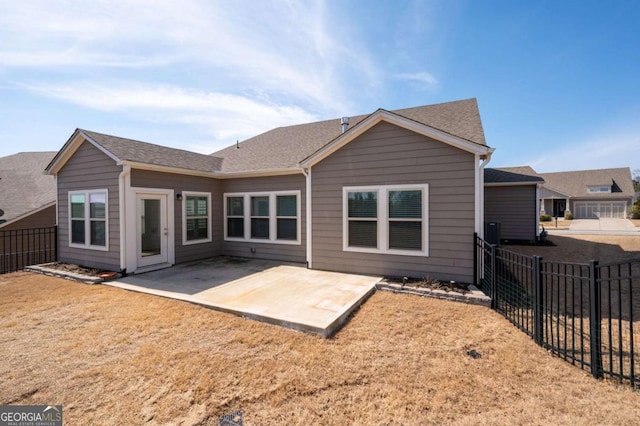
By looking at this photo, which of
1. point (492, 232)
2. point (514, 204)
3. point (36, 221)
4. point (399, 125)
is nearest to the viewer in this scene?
point (399, 125)

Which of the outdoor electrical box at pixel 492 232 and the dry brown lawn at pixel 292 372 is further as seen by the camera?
the outdoor electrical box at pixel 492 232

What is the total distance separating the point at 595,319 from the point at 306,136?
31.7 ft

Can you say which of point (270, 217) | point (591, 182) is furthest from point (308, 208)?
point (591, 182)

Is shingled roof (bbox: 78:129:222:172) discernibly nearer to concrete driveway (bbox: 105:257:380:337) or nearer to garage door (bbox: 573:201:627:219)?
concrete driveway (bbox: 105:257:380:337)

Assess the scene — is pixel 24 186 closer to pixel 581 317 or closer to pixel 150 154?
pixel 150 154

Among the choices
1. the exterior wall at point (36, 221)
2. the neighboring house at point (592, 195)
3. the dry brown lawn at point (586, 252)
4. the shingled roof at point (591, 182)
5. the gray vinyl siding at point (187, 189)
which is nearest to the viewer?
the gray vinyl siding at point (187, 189)

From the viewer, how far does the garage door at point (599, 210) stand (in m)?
31.3

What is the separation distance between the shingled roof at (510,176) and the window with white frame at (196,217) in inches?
508

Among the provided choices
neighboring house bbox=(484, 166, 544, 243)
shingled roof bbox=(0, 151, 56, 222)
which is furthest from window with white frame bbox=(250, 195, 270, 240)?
neighboring house bbox=(484, 166, 544, 243)

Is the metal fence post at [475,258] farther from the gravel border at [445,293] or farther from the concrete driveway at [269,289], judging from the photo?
the concrete driveway at [269,289]

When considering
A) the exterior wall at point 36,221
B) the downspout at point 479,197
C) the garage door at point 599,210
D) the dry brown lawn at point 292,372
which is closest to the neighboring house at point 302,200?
the downspout at point 479,197

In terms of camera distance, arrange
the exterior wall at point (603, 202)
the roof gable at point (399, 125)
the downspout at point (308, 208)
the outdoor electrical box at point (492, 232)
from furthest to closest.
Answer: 1. the exterior wall at point (603, 202)
2. the outdoor electrical box at point (492, 232)
3. the downspout at point (308, 208)
4. the roof gable at point (399, 125)

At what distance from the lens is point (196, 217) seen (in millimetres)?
8789

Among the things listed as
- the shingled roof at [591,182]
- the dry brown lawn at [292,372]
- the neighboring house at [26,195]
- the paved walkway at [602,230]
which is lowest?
the dry brown lawn at [292,372]
